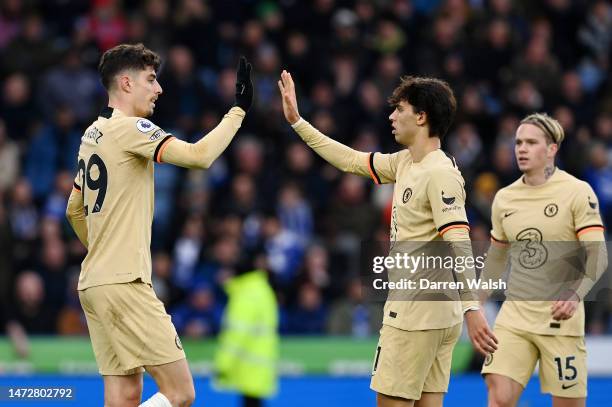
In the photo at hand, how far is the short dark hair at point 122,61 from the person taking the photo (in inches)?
269

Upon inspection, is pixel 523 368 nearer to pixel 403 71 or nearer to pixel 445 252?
pixel 445 252

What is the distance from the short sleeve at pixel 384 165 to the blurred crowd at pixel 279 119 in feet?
19.3

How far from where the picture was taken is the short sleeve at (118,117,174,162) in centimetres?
656

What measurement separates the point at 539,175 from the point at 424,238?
1.44 meters

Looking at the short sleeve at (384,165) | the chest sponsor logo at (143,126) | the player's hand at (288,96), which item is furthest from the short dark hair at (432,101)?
the chest sponsor logo at (143,126)

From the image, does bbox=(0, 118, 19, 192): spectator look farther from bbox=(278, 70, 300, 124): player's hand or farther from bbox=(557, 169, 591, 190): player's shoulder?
bbox=(557, 169, 591, 190): player's shoulder

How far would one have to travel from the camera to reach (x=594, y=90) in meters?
16.6

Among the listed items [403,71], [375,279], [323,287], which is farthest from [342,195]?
[375,279]

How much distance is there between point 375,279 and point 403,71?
7.81 m

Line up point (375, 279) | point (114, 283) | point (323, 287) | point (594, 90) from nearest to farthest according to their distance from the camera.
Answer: point (114, 283) < point (375, 279) < point (323, 287) < point (594, 90)

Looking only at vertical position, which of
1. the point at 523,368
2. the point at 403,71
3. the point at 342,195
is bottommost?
the point at 523,368

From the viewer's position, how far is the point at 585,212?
765 cm

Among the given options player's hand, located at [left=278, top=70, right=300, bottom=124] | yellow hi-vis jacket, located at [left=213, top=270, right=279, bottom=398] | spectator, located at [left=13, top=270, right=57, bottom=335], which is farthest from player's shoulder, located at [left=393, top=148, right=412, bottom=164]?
spectator, located at [left=13, top=270, right=57, bottom=335]

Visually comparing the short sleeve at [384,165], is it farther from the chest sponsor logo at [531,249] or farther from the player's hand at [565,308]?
the player's hand at [565,308]
